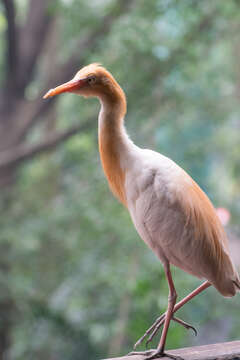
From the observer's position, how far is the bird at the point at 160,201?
3.59 feet

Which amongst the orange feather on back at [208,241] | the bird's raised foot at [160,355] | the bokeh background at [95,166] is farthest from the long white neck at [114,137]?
the bokeh background at [95,166]

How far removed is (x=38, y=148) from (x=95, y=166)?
0.46 m

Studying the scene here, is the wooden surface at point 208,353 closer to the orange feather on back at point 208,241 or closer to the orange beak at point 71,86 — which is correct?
the orange feather on back at point 208,241

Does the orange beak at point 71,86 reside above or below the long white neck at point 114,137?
above

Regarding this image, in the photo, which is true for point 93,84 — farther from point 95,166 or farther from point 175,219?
point 95,166

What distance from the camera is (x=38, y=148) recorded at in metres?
2.94

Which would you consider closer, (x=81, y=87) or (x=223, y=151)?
(x=81, y=87)

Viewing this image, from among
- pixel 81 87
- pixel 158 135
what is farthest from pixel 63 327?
pixel 81 87

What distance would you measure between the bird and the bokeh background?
4.94 feet

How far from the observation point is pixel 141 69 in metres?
2.90

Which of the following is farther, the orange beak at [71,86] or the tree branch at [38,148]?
the tree branch at [38,148]

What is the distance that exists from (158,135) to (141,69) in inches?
21.8

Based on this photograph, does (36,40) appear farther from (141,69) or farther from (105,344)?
(105,344)

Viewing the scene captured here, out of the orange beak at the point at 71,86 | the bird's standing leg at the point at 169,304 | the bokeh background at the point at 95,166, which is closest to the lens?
the orange beak at the point at 71,86
